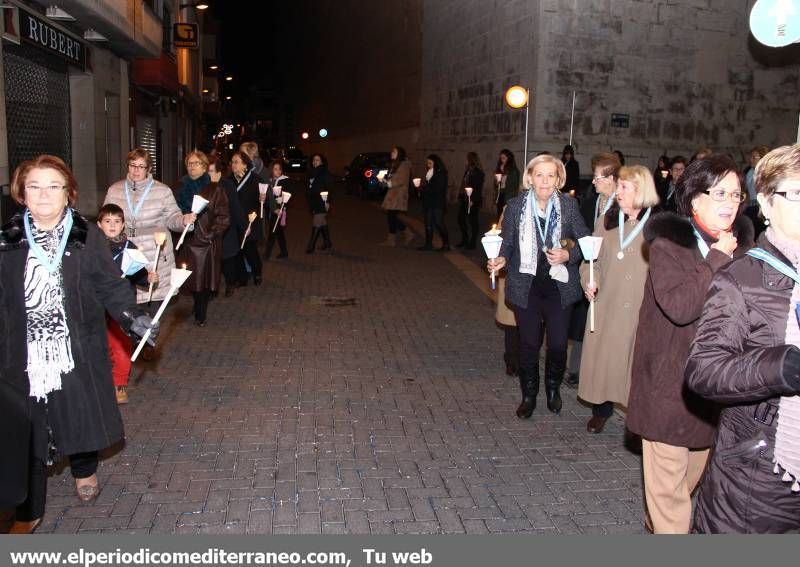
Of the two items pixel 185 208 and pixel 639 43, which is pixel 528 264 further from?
pixel 639 43

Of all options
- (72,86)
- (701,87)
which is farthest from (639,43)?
(72,86)

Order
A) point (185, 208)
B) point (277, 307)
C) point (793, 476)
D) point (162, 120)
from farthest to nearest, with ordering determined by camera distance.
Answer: point (162, 120) < point (277, 307) < point (185, 208) < point (793, 476)

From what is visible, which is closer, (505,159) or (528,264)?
(528,264)

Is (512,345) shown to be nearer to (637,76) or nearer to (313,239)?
(313,239)

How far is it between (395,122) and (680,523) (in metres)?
34.6

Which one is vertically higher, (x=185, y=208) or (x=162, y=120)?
(x=162, y=120)

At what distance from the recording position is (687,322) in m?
3.17

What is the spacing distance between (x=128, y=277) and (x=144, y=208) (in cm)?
109

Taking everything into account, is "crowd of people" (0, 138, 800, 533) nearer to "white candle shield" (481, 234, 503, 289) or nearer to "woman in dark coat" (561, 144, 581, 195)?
"white candle shield" (481, 234, 503, 289)

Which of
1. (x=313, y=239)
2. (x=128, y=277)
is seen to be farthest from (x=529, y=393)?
(x=313, y=239)

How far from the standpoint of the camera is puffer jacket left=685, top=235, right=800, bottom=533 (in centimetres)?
235

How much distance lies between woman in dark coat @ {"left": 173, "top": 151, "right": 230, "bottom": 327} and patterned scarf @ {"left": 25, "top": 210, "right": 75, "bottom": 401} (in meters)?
4.52

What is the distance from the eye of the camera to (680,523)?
354 centimetres

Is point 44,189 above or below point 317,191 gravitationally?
above
